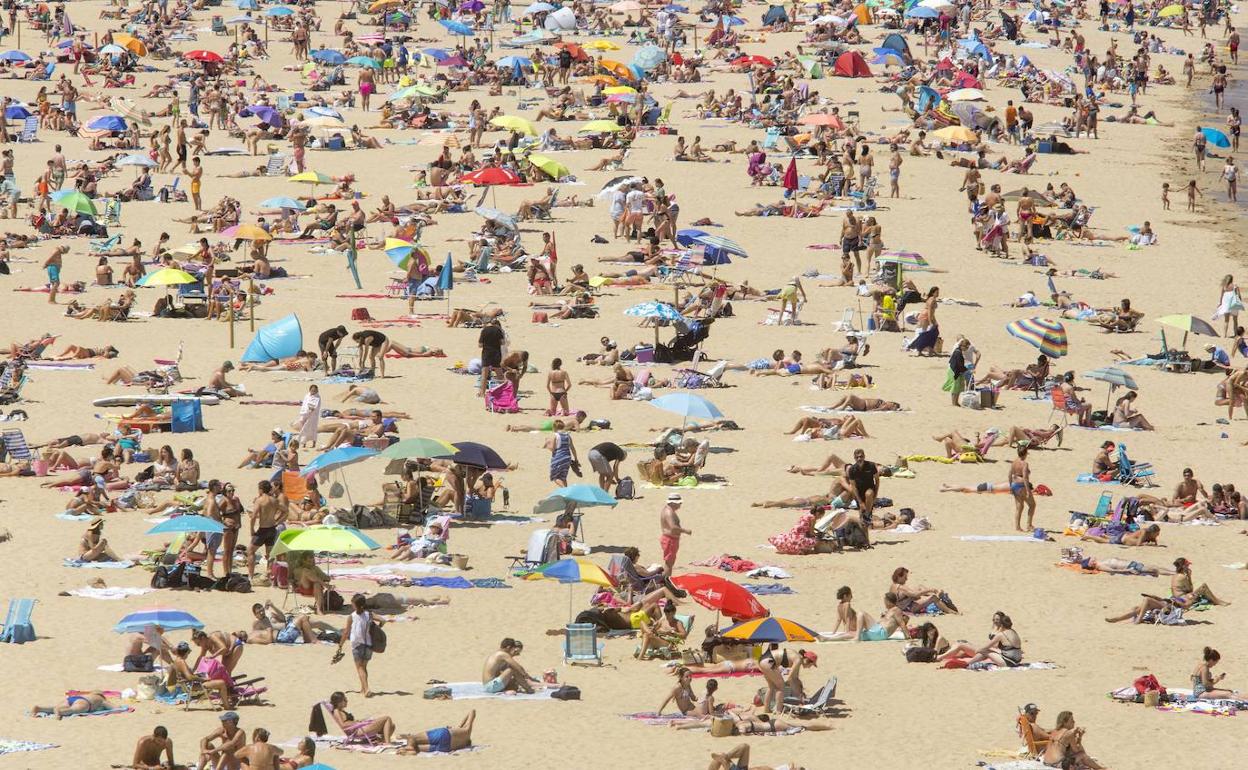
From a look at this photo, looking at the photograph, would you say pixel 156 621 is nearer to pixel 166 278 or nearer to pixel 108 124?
pixel 166 278

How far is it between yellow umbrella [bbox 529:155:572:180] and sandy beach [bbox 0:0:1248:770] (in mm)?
833

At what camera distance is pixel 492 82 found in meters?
51.4

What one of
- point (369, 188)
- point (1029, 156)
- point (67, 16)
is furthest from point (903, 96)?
point (67, 16)

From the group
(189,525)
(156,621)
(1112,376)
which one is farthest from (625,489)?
(156,621)

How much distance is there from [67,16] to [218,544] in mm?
40095

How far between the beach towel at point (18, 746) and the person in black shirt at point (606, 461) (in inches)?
337

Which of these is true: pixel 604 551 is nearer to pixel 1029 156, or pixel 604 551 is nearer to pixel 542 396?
pixel 542 396

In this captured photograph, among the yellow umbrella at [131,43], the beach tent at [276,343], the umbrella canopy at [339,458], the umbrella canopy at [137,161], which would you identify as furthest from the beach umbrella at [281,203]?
the yellow umbrella at [131,43]

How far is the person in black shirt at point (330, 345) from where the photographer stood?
2705 centimetres

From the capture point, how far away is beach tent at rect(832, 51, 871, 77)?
173 ft

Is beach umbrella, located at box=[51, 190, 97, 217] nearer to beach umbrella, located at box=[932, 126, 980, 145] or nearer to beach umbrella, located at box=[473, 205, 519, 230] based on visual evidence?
beach umbrella, located at box=[473, 205, 519, 230]

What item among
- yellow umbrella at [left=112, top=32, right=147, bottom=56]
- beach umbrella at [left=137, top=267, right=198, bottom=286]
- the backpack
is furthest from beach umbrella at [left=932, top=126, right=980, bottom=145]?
the backpack

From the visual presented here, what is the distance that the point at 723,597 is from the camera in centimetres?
1725

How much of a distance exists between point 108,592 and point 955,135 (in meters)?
29.1
